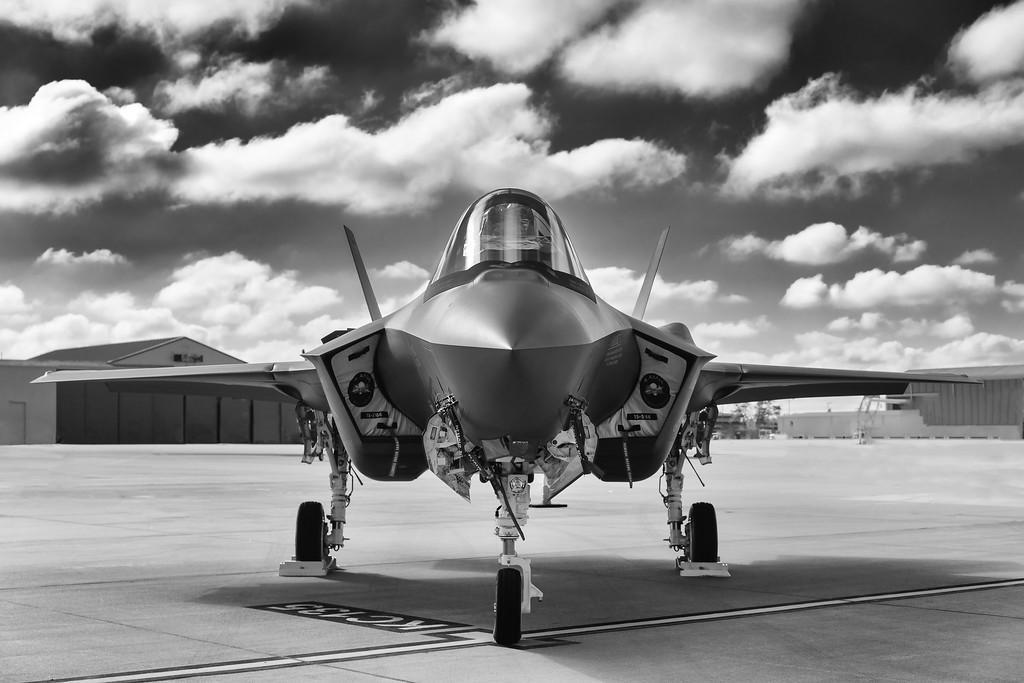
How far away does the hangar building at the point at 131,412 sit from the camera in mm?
61312

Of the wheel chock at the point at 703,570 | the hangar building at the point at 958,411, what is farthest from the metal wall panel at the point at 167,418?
the wheel chock at the point at 703,570

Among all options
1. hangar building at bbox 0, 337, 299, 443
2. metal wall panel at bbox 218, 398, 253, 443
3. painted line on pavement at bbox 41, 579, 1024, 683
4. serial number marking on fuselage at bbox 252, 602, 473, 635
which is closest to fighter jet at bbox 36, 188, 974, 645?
painted line on pavement at bbox 41, 579, 1024, 683

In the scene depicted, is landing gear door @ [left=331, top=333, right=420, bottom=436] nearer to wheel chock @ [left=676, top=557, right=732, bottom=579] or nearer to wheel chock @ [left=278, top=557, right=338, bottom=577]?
wheel chock @ [left=278, top=557, right=338, bottom=577]

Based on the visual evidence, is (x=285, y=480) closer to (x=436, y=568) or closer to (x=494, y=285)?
(x=436, y=568)

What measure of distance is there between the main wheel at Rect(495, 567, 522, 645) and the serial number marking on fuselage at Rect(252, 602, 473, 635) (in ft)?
2.30

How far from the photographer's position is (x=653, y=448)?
7918 millimetres

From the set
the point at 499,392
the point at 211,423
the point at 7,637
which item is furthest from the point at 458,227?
the point at 211,423

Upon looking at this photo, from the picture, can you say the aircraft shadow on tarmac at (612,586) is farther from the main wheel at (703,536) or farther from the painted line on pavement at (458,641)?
the main wheel at (703,536)

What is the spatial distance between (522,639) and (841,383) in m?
5.60

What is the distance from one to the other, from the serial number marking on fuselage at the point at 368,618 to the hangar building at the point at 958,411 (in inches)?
3491

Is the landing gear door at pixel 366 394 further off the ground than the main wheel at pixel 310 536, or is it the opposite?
the landing gear door at pixel 366 394

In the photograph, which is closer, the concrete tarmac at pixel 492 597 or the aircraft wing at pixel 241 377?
the concrete tarmac at pixel 492 597

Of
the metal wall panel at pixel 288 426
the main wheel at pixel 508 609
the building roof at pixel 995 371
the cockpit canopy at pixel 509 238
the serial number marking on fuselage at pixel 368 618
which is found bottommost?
the serial number marking on fuselage at pixel 368 618

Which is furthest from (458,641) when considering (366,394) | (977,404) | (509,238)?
(977,404)
